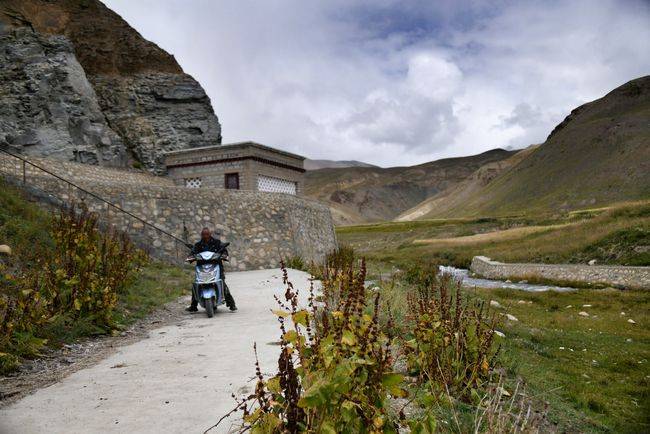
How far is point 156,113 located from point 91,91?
15.4ft

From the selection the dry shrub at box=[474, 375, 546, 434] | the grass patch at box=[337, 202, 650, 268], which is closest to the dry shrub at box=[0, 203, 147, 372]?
the dry shrub at box=[474, 375, 546, 434]

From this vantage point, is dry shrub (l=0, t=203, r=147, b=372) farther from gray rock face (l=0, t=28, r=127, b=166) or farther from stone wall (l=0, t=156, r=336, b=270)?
gray rock face (l=0, t=28, r=127, b=166)

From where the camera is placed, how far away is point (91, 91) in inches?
1251

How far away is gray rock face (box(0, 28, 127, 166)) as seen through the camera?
27.4m

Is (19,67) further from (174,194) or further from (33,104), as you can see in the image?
(174,194)

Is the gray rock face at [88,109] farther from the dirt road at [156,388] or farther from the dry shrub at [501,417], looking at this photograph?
the dry shrub at [501,417]

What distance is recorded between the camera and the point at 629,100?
12050cm

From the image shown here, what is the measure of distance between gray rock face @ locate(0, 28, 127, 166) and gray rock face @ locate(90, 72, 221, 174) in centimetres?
247

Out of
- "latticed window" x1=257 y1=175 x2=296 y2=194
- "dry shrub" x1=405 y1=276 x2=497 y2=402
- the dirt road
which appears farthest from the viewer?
"latticed window" x1=257 y1=175 x2=296 y2=194

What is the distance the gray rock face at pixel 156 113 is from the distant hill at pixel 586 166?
78479 mm

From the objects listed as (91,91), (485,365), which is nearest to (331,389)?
(485,365)

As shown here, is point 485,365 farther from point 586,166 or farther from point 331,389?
point 586,166

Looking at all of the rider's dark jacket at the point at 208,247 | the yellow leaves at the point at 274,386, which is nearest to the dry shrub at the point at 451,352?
the yellow leaves at the point at 274,386

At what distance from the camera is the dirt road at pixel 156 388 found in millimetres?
4156
